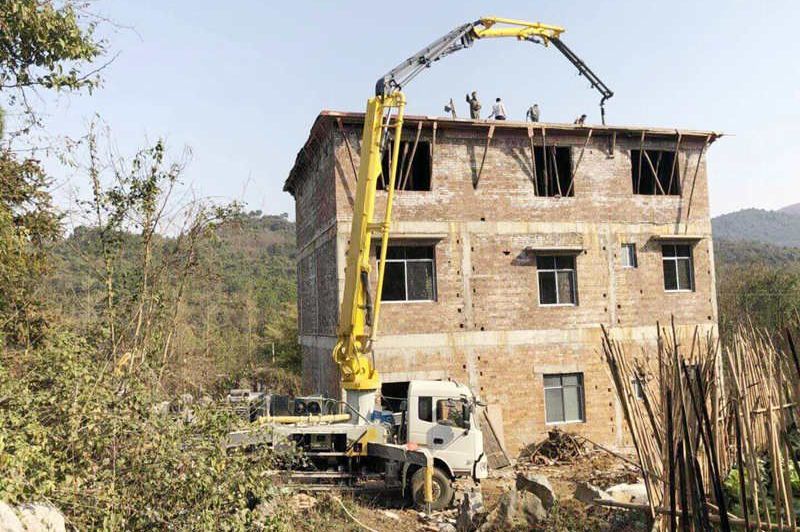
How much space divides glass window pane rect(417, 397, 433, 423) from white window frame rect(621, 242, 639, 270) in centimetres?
823

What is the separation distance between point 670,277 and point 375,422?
1030 cm

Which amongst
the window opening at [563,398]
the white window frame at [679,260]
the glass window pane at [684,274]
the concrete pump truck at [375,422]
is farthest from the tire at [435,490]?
the glass window pane at [684,274]

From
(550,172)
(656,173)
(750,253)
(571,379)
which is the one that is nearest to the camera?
(571,379)

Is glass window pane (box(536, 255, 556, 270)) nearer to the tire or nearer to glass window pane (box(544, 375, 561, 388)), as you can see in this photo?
glass window pane (box(544, 375, 561, 388))

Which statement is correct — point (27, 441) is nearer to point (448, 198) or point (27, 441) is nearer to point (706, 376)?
point (706, 376)

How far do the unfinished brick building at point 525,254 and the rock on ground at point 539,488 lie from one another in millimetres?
4533

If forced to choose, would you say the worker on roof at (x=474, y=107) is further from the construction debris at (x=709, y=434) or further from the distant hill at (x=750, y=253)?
the distant hill at (x=750, y=253)

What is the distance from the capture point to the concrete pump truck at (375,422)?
37.3 ft

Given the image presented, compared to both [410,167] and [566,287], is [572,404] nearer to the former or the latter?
[566,287]

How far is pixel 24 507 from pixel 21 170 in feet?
21.4

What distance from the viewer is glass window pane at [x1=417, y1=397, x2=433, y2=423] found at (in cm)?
1182

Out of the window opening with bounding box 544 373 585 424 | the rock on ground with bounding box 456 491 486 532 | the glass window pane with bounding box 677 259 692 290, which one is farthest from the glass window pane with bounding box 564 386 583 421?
the rock on ground with bounding box 456 491 486 532

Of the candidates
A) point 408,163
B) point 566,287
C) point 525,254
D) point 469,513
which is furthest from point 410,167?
point 469,513

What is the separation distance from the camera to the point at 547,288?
658 inches
